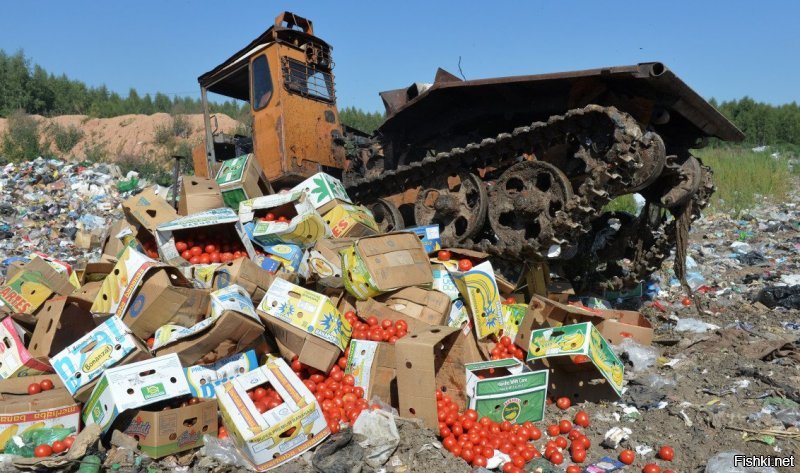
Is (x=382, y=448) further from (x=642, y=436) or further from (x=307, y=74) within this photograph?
(x=307, y=74)

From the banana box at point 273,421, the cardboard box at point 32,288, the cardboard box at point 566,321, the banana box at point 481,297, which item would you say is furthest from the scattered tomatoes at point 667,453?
the cardboard box at point 32,288

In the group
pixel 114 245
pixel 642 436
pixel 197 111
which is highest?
pixel 197 111

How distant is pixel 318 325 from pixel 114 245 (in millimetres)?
3278

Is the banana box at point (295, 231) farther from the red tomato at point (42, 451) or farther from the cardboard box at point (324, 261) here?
the red tomato at point (42, 451)

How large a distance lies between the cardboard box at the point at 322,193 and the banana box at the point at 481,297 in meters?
1.70

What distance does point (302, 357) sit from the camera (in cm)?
381

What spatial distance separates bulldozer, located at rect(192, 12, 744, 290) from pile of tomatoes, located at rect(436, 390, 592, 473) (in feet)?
5.81

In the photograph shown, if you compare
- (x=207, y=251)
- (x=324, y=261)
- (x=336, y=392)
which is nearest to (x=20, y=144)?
(x=207, y=251)

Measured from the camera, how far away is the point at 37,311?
4543 millimetres

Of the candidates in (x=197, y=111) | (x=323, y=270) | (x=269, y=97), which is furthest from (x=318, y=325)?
(x=197, y=111)

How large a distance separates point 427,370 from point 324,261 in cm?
171

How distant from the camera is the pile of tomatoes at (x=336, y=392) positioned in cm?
350

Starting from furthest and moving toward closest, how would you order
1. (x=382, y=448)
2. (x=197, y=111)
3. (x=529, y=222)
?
(x=197, y=111) → (x=529, y=222) → (x=382, y=448)

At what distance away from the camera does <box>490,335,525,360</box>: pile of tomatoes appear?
14.3 ft
